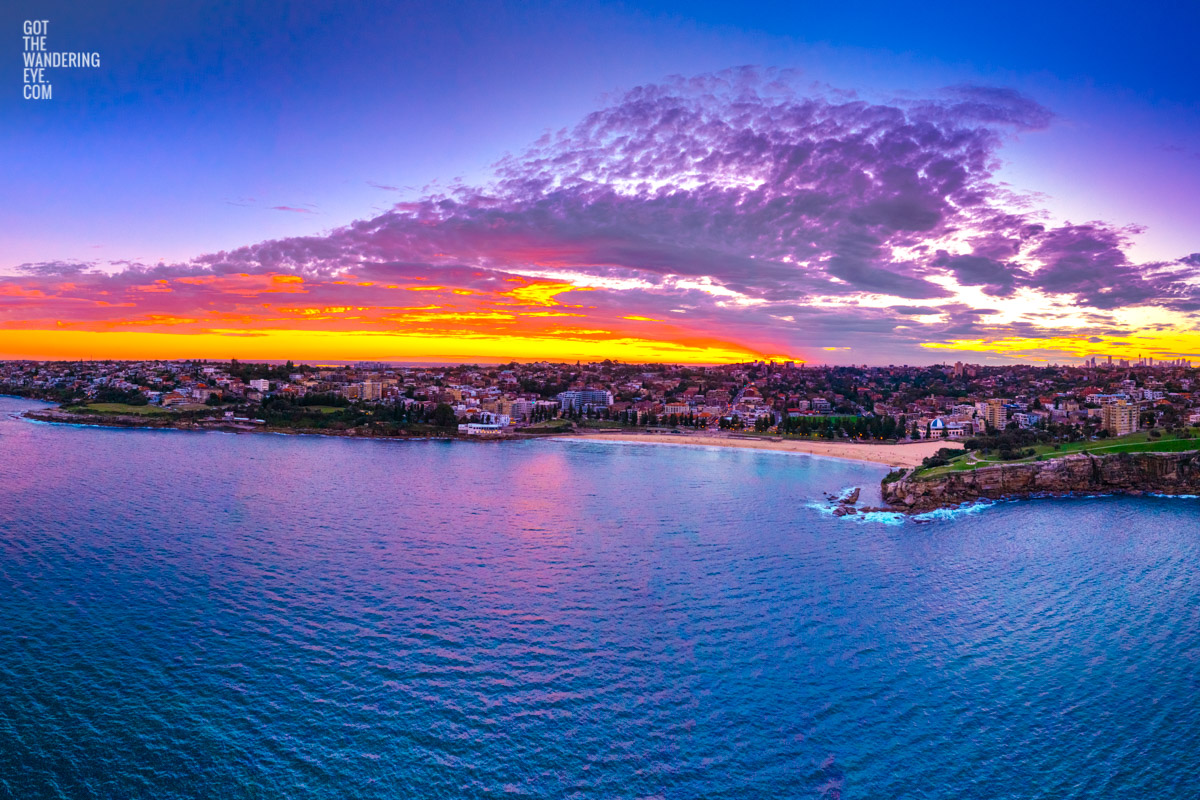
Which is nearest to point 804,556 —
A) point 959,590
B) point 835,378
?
point 959,590

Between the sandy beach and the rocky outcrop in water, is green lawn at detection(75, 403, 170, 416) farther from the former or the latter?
the rocky outcrop in water

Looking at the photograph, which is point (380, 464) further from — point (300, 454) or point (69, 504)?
point (69, 504)

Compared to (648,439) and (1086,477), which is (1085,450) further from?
(648,439)

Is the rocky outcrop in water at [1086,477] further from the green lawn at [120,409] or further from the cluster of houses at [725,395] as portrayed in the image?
the green lawn at [120,409]

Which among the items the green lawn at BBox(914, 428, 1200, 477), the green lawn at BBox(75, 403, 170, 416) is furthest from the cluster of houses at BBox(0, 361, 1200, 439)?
the green lawn at BBox(914, 428, 1200, 477)

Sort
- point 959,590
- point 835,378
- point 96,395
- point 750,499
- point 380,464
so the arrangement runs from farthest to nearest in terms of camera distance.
Answer: point 835,378, point 96,395, point 380,464, point 750,499, point 959,590

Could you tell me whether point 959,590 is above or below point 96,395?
below

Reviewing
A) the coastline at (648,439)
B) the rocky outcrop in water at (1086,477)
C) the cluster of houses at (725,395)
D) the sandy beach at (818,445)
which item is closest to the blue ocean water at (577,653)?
the rocky outcrop in water at (1086,477)
